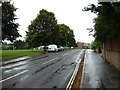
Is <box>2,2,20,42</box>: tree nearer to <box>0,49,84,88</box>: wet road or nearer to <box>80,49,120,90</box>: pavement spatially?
<box>0,49,84,88</box>: wet road

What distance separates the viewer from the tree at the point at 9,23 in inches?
1044

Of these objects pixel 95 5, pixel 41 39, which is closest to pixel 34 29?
pixel 41 39

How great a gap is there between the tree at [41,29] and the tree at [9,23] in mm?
14379

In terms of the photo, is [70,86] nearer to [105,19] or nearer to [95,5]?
[105,19]

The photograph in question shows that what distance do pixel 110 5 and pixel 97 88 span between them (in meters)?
5.42

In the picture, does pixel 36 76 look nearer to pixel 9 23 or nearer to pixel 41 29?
pixel 9 23

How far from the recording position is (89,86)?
24.9 ft

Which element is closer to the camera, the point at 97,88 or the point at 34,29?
the point at 97,88

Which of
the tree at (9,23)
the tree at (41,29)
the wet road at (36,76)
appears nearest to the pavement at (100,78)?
the wet road at (36,76)

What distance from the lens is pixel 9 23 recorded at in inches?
1095

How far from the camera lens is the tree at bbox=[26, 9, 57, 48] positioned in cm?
4423

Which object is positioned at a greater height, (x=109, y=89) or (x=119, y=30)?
(x=119, y=30)

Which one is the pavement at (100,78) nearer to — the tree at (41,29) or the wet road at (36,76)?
the wet road at (36,76)

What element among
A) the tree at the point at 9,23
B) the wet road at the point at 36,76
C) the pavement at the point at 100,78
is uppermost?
the tree at the point at 9,23
